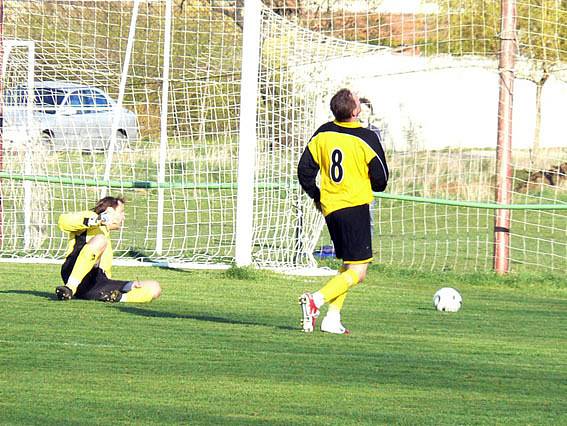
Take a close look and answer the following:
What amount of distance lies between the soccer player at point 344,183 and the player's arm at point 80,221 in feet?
6.84

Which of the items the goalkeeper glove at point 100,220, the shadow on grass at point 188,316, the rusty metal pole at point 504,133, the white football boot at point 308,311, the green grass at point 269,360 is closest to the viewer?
the green grass at point 269,360

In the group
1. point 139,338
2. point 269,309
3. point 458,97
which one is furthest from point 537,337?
point 458,97

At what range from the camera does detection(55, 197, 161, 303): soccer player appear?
385 inches

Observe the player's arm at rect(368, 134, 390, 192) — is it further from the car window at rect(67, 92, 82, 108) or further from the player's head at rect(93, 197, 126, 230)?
the car window at rect(67, 92, 82, 108)

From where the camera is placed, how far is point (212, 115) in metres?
15.0

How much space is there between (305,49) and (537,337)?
5.52 m

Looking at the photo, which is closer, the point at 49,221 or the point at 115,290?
the point at 115,290

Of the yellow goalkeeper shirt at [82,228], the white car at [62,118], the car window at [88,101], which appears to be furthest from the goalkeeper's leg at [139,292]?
the car window at [88,101]

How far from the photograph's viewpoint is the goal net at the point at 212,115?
43.5 ft

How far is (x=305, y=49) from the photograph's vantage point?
13.4m

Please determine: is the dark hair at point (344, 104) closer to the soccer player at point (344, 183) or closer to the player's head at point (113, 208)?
the soccer player at point (344, 183)

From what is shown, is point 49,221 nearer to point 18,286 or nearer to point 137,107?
point 137,107

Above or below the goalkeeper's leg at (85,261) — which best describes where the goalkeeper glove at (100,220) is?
above

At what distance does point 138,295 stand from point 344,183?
2.47 m
